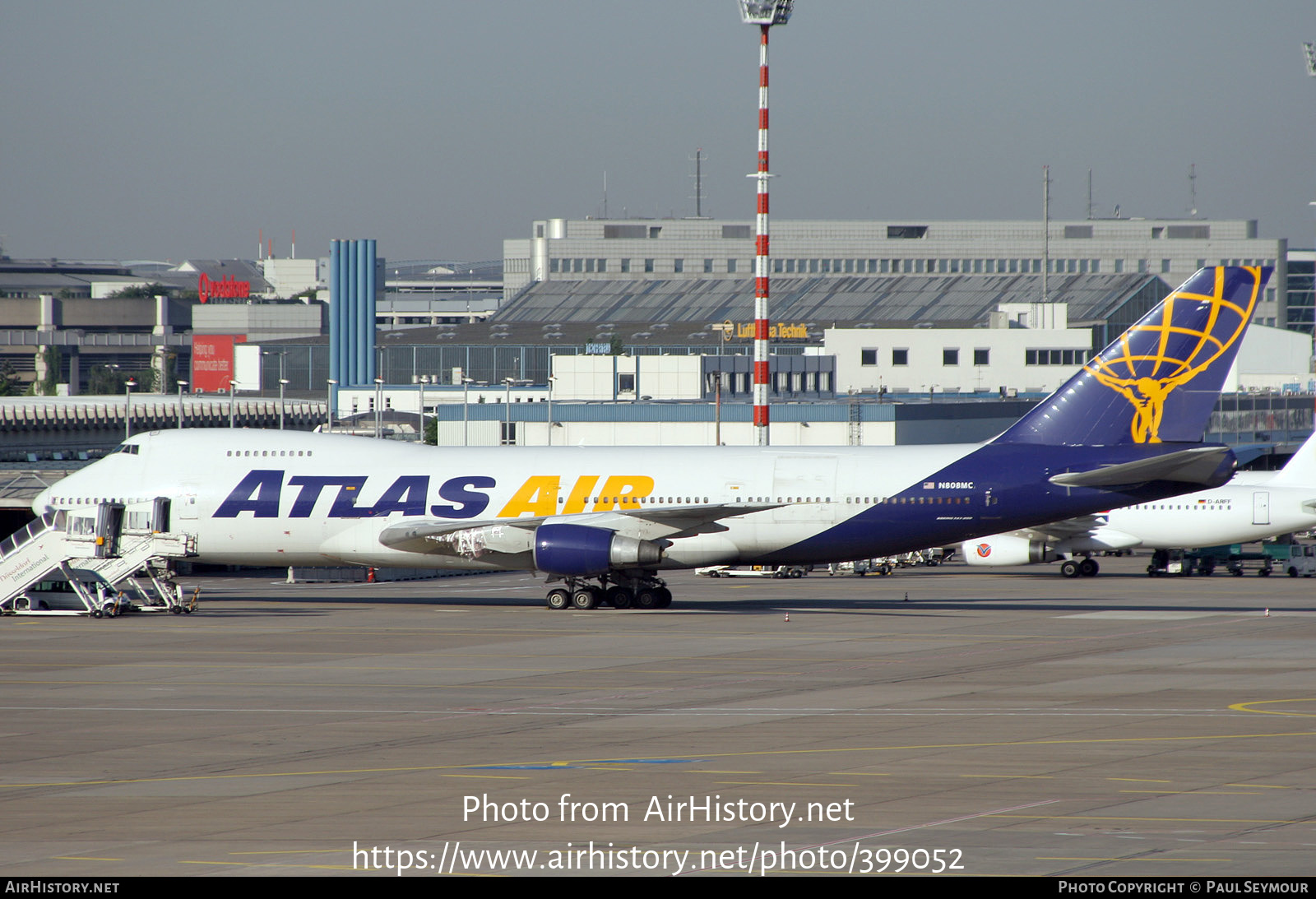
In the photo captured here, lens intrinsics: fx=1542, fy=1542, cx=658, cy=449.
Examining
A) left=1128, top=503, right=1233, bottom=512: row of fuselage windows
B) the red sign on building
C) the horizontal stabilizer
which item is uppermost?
the red sign on building

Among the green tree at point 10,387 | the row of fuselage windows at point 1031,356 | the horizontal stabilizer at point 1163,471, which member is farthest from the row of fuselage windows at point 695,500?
the green tree at point 10,387

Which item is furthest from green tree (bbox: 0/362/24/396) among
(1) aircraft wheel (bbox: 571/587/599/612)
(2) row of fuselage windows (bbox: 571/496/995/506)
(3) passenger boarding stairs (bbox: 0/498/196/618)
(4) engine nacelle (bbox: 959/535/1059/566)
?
(2) row of fuselage windows (bbox: 571/496/995/506)

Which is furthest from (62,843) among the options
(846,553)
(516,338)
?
(516,338)

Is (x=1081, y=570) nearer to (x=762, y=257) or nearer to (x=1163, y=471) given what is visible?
(x=762, y=257)

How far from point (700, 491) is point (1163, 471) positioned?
44.1 feet

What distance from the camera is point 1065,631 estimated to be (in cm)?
4109

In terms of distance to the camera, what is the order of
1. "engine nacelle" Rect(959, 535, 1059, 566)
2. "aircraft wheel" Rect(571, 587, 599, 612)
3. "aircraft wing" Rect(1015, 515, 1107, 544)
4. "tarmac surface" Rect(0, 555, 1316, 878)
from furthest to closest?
"engine nacelle" Rect(959, 535, 1059, 566), "aircraft wing" Rect(1015, 515, 1107, 544), "aircraft wheel" Rect(571, 587, 599, 612), "tarmac surface" Rect(0, 555, 1316, 878)

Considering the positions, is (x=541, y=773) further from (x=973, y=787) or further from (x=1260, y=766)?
(x=1260, y=766)

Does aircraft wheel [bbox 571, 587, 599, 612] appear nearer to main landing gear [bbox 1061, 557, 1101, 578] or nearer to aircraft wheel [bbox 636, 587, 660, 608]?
aircraft wheel [bbox 636, 587, 660, 608]

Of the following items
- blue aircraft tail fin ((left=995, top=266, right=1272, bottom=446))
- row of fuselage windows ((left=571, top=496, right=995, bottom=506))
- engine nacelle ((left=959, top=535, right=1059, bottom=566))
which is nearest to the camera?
row of fuselage windows ((left=571, top=496, right=995, bottom=506))

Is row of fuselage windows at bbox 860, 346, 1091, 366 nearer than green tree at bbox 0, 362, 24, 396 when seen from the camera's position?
Yes

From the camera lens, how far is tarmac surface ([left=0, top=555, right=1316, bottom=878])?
16.3 metres

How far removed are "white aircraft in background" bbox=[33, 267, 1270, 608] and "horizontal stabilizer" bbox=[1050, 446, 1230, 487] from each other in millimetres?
112

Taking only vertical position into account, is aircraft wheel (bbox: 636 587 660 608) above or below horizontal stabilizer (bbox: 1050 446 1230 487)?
below
